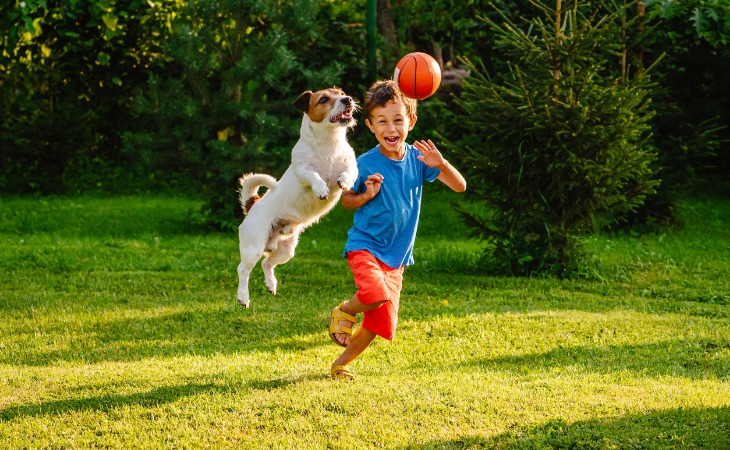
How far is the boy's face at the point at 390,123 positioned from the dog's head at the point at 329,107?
23.6 inches

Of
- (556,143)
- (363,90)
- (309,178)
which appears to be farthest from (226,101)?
(309,178)

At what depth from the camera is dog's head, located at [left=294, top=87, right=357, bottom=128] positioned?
449 centimetres

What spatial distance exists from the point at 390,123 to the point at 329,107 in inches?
29.5

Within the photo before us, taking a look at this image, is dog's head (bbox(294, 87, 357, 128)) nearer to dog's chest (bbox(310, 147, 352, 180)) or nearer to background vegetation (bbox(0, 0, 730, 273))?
dog's chest (bbox(310, 147, 352, 180))

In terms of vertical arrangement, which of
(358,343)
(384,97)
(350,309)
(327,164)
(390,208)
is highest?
(384,97)

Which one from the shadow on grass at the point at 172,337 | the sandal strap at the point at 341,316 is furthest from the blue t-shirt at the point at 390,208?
the shadow on grass at the point at 172,337

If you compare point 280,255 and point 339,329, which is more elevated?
point 280,255

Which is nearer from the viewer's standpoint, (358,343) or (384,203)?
(384,203)

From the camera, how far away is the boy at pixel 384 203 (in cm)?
520

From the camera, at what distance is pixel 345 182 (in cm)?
445

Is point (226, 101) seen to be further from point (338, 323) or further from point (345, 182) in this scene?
point (345, 182)

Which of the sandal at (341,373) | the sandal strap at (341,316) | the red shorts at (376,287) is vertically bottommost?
the sandal at (341,373)

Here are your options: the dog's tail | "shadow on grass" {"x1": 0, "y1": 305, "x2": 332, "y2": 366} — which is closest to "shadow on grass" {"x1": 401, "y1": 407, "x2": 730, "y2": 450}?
the dog's tail

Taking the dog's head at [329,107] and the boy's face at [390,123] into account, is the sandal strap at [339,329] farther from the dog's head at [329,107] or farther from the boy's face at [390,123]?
the dog's head at [329,107]
